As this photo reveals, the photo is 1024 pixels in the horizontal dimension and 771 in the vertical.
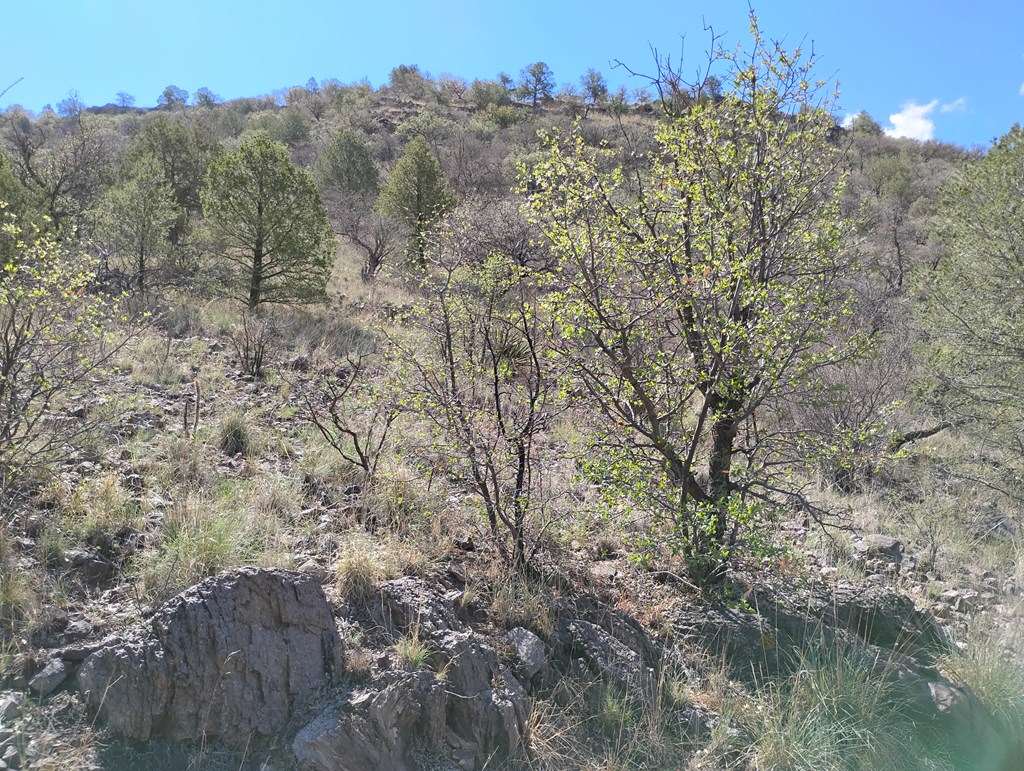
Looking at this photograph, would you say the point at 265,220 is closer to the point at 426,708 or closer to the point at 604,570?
the point at 604,570

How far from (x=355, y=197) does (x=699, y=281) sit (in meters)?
A: 21.2

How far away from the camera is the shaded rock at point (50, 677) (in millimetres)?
2766

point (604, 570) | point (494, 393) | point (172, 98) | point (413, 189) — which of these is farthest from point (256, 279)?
point (172, 98)

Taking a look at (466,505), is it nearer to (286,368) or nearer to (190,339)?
(286,368)

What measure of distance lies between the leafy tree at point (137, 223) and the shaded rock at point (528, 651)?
1090 cm

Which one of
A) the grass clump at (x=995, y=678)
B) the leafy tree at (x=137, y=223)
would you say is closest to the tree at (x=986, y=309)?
the grass clump at (x=995, y=678)

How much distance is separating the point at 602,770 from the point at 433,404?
7.57ft

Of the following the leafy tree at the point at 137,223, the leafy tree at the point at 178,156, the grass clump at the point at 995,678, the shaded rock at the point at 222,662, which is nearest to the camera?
the shaded rock at the point at 222,662

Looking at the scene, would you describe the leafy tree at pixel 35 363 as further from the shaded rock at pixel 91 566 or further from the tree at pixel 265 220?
the tree at pixel 265 220

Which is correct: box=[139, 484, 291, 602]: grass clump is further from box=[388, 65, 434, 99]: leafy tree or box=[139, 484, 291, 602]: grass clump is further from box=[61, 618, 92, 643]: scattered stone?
box=[388, 65, 434, 99]: leafy tree

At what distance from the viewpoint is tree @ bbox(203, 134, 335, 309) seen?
12258mm

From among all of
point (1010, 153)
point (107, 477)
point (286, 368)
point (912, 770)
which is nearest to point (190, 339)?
point (286, 368)

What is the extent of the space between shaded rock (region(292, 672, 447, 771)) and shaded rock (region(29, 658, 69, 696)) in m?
1.08

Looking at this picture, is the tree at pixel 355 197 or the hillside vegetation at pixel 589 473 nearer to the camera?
the hillside vegetation at pixel 589 473
